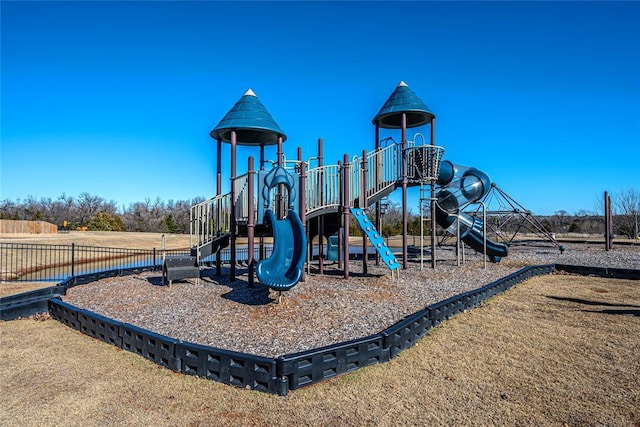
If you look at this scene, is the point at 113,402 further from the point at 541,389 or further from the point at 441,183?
the point at 441,183

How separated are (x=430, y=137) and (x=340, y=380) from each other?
12.0 meters

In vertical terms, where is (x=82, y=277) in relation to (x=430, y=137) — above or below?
below

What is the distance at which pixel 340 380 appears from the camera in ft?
14.8

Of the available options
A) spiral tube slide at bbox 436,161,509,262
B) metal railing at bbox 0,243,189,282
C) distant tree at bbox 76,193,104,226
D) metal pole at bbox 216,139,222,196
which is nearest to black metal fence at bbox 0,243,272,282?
metal railing at bbox 0,243,189,282

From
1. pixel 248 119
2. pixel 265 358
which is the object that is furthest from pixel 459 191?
pixel 265 358

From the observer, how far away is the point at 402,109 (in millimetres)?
14203

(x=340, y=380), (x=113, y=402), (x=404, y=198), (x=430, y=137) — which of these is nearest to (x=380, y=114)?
(x=430, y=137)

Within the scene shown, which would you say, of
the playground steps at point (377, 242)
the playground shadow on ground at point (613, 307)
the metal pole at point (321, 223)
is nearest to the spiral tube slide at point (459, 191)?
the metal pole at point (321, 223)

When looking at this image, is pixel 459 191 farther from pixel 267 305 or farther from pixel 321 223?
pixel 267 305

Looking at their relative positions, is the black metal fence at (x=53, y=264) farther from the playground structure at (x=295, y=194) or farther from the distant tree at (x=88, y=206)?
the distant tree at (x=88, y=206)

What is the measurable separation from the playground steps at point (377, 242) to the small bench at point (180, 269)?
4646 mm

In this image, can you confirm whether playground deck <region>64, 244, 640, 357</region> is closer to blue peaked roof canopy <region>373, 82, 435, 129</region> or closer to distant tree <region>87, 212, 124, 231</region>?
blue peaked roof canopy <region>373, 82, 435, 129</region>

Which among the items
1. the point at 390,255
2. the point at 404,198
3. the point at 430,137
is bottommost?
the point at 390,255

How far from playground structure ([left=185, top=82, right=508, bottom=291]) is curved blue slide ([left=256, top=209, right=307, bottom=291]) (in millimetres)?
22
